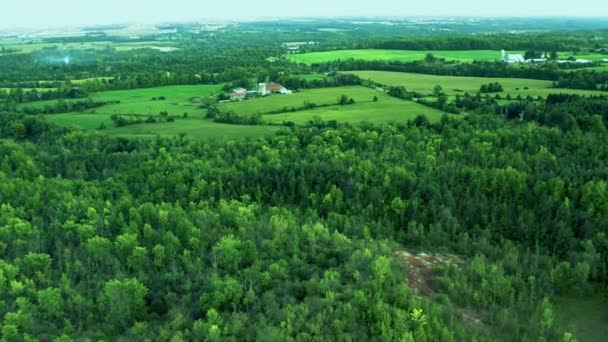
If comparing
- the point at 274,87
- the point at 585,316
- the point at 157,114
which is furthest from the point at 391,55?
the point at 585,316

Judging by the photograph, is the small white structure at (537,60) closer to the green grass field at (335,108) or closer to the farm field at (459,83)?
the farm field at (459,83)

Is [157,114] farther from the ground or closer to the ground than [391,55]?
closer to the ground

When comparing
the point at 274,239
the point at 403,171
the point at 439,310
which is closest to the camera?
the point at 439,310

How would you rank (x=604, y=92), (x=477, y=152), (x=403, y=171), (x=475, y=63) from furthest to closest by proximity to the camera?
(x=475, y=63)
(x=604, y=92)
(x=477, y=152)
(x=403, y=171)

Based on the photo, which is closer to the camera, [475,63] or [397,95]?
[397,95]

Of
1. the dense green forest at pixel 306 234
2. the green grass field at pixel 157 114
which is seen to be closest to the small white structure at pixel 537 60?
the dense green forest at pixel 306 234

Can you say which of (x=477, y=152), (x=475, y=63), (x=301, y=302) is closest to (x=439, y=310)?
(x=301, y=302)

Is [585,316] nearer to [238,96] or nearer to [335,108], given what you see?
[335,108]

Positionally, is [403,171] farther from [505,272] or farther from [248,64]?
[248,64]
